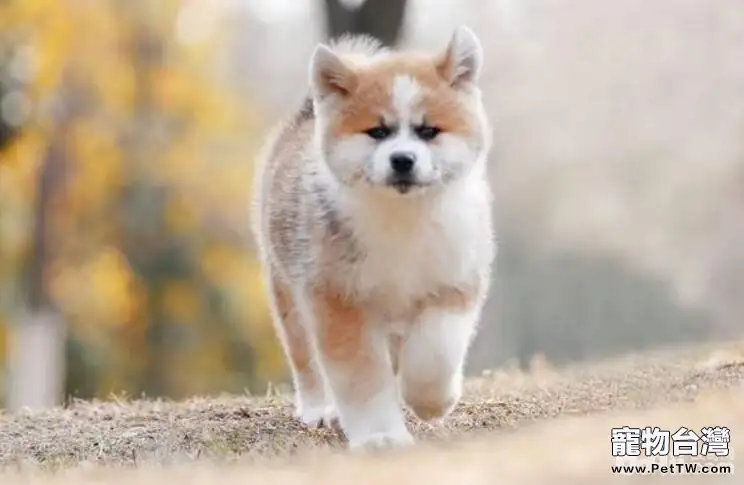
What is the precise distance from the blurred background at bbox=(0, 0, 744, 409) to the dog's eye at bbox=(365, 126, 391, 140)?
1.32m

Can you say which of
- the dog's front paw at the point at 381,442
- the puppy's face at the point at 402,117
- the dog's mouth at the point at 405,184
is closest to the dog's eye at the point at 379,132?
the puppy's face at the point at 402,117

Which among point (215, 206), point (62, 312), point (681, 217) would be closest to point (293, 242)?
point (681, 217)

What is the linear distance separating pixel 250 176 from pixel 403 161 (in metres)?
3.27

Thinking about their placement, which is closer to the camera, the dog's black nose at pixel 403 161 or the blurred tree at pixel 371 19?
the dog's black nose at pixel 403 161

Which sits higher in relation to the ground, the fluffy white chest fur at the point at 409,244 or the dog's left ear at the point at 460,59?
the dog's left ear at the point at 460,59

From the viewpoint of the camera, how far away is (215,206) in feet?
17.6

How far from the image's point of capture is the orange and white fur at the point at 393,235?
213cm

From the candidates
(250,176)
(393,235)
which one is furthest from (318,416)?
(250,176)

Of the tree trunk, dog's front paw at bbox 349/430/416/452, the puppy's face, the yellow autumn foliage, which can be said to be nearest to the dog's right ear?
the puppy's face

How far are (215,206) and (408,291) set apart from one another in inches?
129

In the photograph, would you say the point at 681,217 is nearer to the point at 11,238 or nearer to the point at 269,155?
the point at 269,155

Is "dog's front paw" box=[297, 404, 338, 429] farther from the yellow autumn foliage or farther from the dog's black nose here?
the yellow autumn foliage

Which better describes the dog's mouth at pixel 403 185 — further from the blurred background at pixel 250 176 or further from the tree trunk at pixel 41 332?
the tree trunk at pixel 41 332

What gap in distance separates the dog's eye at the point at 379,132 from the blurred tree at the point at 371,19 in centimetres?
129
